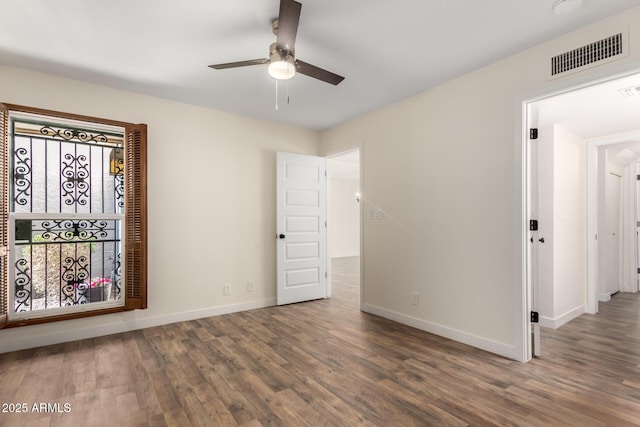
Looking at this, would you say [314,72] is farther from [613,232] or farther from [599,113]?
[613,232]

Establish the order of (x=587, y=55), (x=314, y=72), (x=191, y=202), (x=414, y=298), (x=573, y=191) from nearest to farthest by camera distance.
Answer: (x=587, y=55)
(x=314, y=72)
(x=414, y=298)
(x=191, y=202)
(x=573, y=191)

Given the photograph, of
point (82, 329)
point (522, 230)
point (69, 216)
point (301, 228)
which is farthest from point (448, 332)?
point (69, 216)

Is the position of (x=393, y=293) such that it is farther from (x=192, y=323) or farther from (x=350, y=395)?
(x=192, y=323)

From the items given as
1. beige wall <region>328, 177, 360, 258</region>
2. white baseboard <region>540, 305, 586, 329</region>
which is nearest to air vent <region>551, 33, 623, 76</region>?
white baseboard <region>540, 305, 586, 329</region>

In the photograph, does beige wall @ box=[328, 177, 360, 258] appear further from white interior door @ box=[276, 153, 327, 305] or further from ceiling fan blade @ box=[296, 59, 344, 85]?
ceiling fan blade @ box=[296, 59, 344, 85]

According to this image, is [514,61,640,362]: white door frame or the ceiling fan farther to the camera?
[514,61,640,362]: white door frame

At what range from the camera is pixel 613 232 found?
534 centimetres

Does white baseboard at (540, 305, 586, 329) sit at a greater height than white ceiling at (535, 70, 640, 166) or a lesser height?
lesser

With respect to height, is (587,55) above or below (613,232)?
above

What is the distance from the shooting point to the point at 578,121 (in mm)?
3607

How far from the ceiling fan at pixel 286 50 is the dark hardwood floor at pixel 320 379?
236 centimetres

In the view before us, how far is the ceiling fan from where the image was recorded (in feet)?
6.04

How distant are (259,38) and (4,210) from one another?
9.16 feet

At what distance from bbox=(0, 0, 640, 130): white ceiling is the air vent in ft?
0.56
